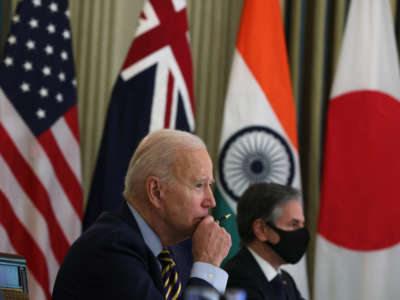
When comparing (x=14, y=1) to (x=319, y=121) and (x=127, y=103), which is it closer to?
(x=127, y=103)

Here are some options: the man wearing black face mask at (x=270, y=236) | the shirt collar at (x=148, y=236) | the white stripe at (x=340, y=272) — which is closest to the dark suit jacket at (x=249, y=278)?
the man wearing black face mask at (x=270, y=236)

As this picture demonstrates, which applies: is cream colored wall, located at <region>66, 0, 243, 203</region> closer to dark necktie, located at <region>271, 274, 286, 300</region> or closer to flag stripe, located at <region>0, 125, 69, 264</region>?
flag stripe, located at <region>0, 125, 69, 264</region>

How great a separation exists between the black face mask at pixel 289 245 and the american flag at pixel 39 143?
67.4 inches

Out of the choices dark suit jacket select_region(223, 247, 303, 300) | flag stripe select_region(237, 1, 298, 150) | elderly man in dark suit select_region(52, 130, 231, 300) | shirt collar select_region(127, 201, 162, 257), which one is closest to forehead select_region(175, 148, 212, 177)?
elderly man in dark suit select_region(52, 130, 231, 300)

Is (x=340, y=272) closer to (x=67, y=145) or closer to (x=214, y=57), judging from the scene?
(x=214, y=57)

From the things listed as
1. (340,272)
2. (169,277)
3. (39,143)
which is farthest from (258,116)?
(169,277)

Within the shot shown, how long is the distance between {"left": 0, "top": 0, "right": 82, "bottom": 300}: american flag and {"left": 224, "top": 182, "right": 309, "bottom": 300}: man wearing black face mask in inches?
60.8

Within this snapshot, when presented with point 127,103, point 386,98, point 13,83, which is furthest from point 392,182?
point 13,83

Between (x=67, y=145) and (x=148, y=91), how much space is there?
2.40ft

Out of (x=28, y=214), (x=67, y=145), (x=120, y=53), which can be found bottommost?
(x=28, y=214)

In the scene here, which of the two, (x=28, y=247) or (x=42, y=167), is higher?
(x=42, y=167)

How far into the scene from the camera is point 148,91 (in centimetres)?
456

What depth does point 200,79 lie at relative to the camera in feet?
16.7

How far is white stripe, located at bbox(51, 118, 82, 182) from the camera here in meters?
4.43
